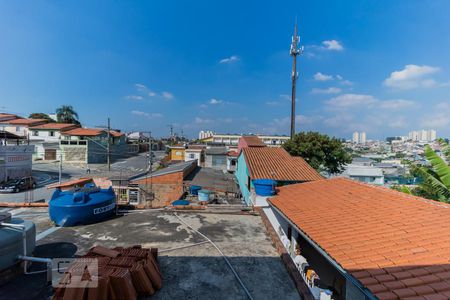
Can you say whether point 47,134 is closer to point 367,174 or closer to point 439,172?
point 439,172

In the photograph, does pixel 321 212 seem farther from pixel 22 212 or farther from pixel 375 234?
pixel 22 212

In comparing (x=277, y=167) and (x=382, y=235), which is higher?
(x=277, y=167)

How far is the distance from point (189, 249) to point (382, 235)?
16.2 feet

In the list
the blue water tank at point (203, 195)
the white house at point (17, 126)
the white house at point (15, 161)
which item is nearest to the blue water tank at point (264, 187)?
the blue water tank at point (203, 195)

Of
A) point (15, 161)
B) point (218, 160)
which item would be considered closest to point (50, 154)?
point (15, 161)

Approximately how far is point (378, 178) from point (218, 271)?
43.5 m

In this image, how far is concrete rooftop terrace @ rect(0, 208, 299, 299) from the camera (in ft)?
16.1

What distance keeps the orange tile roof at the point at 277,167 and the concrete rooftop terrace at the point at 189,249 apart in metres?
3.68

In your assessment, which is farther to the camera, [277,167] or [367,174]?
[367,174]

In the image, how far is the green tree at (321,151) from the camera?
25578 millimetres

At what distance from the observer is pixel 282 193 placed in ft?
36.7

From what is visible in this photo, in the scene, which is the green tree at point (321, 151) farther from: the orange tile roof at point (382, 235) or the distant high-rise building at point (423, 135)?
the distant high-rise building at point (423, 135)

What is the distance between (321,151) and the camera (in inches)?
1003

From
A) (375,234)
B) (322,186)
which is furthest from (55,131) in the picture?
(375,234)
